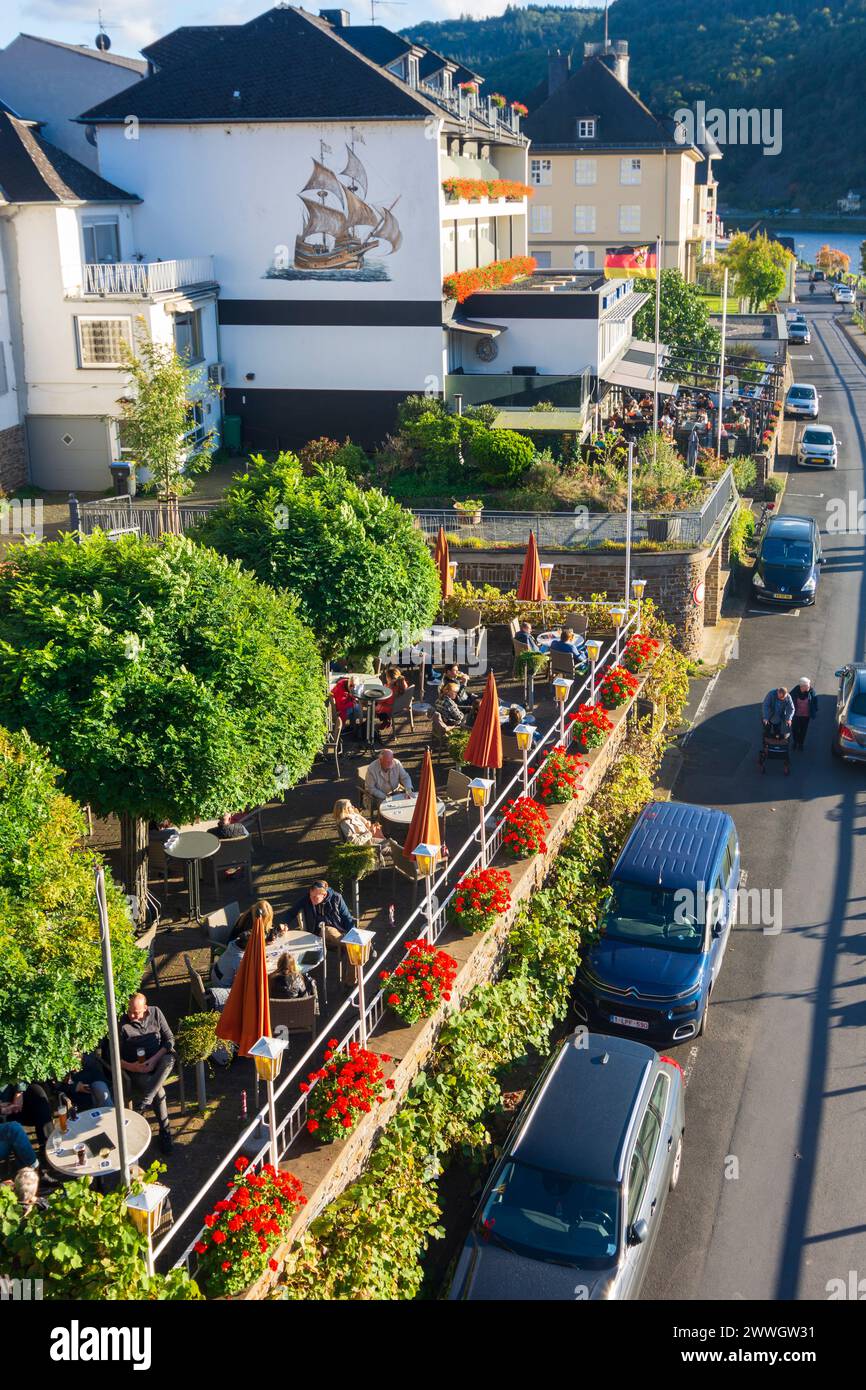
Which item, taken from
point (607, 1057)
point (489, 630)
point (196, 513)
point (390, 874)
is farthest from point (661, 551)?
point (607, 1057)

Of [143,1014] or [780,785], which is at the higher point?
[143,1014]

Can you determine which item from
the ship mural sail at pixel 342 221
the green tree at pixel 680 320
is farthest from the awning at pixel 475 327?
the green tree at pixel 680 320

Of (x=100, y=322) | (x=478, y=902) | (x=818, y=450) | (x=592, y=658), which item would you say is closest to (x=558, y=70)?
(x=818, y=450)

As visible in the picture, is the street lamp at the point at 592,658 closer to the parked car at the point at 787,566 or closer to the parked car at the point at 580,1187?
the parked car at the point at 580,1187

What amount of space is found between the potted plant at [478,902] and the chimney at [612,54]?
250 ft

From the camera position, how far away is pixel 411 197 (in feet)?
120

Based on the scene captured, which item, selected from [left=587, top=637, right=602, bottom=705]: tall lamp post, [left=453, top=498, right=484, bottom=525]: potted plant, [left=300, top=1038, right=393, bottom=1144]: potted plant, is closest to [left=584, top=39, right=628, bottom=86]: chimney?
[left=453, top=498, right=484, bottom=525]: potted plant

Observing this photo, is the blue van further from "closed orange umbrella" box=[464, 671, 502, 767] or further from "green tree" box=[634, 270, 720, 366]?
"green tree" box=[634, 270, 720, 366]

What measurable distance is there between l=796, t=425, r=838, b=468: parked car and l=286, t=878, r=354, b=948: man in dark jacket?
38.1 meters

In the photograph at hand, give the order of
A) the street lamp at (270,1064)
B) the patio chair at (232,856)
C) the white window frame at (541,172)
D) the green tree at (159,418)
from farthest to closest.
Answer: the white window frame at (541,172)
the green tree at (159,418)
the patio chair at (232,856)
the street lamp at (270,1064)

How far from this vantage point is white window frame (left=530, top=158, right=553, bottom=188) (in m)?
75.8

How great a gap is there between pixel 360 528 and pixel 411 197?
74.8ft

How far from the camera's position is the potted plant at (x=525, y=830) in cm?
1483
